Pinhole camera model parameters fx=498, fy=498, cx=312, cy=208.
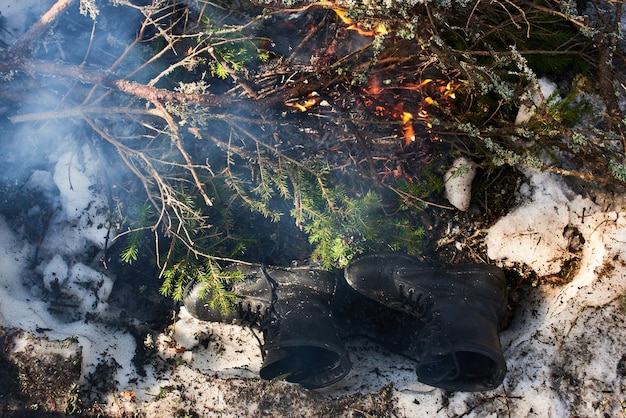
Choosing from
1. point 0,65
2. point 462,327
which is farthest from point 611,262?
point 0,65

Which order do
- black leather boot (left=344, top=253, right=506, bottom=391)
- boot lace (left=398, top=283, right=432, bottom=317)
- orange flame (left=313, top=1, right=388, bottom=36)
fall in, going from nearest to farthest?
orange flame (left=313, top=1, right=388, bottom=36), black leather boot (left=344, top=253, right=506, bottom=391), boot lace (left=398, top=283, right=432, bottom=317)

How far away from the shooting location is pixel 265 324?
404 centimetres

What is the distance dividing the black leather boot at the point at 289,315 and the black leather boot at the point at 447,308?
351 mm

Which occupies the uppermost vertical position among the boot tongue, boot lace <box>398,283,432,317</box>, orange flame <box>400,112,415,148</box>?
orange flame <box>400,112,415,148</box>

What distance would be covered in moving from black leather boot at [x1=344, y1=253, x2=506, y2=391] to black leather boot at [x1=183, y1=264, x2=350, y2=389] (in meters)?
0.35

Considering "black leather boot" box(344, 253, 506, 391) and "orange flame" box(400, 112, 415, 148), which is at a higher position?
"orange flame" box(400, 112, 415, 148)

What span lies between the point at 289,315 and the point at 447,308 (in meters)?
1.22

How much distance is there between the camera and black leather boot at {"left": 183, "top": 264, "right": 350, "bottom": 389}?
3.77 metres

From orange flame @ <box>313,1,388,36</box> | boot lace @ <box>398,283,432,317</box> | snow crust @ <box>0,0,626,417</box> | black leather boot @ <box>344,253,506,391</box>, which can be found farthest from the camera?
boot lace @ <box>398,283,432,317</box>

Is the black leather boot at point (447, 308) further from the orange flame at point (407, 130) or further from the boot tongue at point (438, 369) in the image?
the orange flame at point (407, 130)

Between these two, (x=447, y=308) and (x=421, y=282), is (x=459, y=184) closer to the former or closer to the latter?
(x=421, y=282)

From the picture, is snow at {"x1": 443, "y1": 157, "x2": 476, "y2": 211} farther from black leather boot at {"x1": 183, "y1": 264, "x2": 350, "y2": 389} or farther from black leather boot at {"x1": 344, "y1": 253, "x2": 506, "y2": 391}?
black leather boot at {"x1": 183, "y1": 264, "x2": 350, "y2": 389}

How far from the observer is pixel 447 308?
12.5 ft

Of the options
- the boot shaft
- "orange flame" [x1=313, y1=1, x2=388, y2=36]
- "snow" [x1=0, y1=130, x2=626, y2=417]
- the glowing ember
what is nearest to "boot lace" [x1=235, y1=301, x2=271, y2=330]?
"snow" [x1=0, y1=130, x2=626, y2=417]
